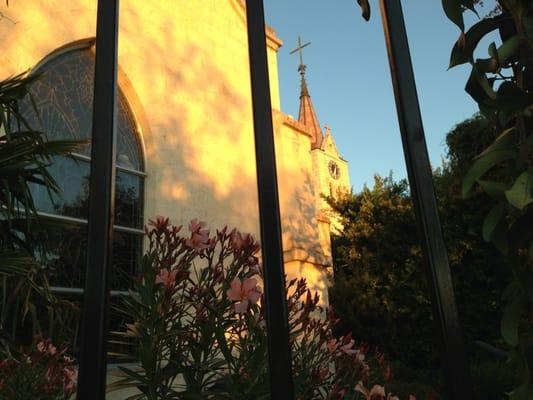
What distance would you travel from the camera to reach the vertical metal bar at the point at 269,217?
0.57 m

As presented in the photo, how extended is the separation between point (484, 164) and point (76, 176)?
526cm

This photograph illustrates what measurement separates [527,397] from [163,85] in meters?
6.37

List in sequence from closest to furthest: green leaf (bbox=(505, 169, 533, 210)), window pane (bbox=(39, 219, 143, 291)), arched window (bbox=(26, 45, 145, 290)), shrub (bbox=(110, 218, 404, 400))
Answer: green leaf (bbox=(505, 169, 533, 210))
shrub (bbox=(110, 218, 404, 400))
window pane (bbox=(39, 219, 143, 291))
arched window (bbox=(26, 45, 145, 290))

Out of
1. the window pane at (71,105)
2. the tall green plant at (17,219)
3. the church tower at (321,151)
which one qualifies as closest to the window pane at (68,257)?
the window pane at (71,105)

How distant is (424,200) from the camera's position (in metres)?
0.68

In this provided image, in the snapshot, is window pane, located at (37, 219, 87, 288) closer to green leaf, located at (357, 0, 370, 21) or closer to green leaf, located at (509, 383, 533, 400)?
green leaf, located at (357, 0, 370, 21)

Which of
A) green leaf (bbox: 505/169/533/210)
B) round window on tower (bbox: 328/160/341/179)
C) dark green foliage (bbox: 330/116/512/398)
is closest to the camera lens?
green leaf (bbox: 505/169/533/210)

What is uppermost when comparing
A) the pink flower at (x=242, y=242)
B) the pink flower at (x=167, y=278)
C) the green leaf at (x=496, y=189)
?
the pink flower at (x=242, y=242)

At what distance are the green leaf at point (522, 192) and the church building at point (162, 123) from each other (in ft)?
14.3

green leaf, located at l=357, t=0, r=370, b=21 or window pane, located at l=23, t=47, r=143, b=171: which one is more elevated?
window pane, located at l=23, t=47, r=143, b=171

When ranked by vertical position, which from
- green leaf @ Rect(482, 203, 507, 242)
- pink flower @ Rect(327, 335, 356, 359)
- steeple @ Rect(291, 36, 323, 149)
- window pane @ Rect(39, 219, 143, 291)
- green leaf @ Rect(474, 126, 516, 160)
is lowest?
pink flower @ Rect(327, 335, 356, 359)

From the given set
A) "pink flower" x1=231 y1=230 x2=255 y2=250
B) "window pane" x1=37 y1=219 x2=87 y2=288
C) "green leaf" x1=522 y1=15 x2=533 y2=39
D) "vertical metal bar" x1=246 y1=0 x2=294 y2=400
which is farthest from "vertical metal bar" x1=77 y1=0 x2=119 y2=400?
"window pane" x1=37 y1=219 x2=87 y2=288

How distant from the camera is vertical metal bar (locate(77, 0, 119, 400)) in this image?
558mm

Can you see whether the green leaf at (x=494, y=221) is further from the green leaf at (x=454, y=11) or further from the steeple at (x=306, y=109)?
the steeple at (x=306, y=109)
